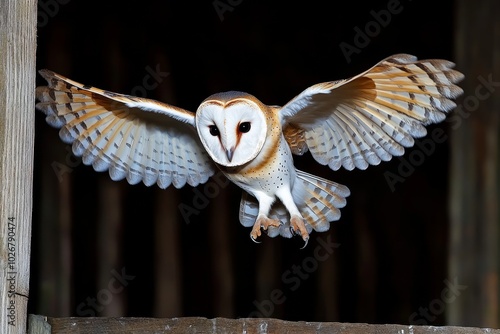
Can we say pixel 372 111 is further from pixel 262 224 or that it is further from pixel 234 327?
pixel 234 327

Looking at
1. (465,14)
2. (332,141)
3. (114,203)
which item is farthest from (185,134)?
(114,203)

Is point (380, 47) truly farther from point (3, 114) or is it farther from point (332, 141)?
point (3, 114)

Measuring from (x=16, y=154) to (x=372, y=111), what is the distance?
101 centimetres

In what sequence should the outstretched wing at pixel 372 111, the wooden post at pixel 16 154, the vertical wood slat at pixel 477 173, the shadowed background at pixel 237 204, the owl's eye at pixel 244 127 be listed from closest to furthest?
the wooden post at pixel 16 154 < the outstretched wing at pixel 372 111 < the owl's eye at pixel 244 127 < the vertical wood slat at pixel 477 173 < the shadowed background at pixel 237 204

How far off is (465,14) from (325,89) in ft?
7.40

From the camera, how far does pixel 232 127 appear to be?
2.30 m

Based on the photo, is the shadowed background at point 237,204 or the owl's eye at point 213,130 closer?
the owl's eye at point 213,130

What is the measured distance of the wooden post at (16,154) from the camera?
1.71 metres

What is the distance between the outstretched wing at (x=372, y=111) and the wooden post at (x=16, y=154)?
75cm

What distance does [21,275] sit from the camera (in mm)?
1745

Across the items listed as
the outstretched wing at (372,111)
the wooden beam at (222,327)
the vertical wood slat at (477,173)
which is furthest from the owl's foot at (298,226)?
the vertical wood slat at (477,173)

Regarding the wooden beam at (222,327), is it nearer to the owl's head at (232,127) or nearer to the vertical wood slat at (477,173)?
the owl's head at (232,127)

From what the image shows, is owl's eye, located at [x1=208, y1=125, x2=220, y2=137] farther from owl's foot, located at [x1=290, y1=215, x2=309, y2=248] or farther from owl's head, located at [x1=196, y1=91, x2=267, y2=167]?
owl's foot, located at [x1=290, y1=215, x2=309, y2=248]

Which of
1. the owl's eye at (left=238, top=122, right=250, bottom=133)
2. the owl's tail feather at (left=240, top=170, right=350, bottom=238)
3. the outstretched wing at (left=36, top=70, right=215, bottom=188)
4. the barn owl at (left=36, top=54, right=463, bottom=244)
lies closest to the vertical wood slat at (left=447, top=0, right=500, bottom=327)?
the owl's tail feather at (left=240, top=170, right=350, bottom=238)
